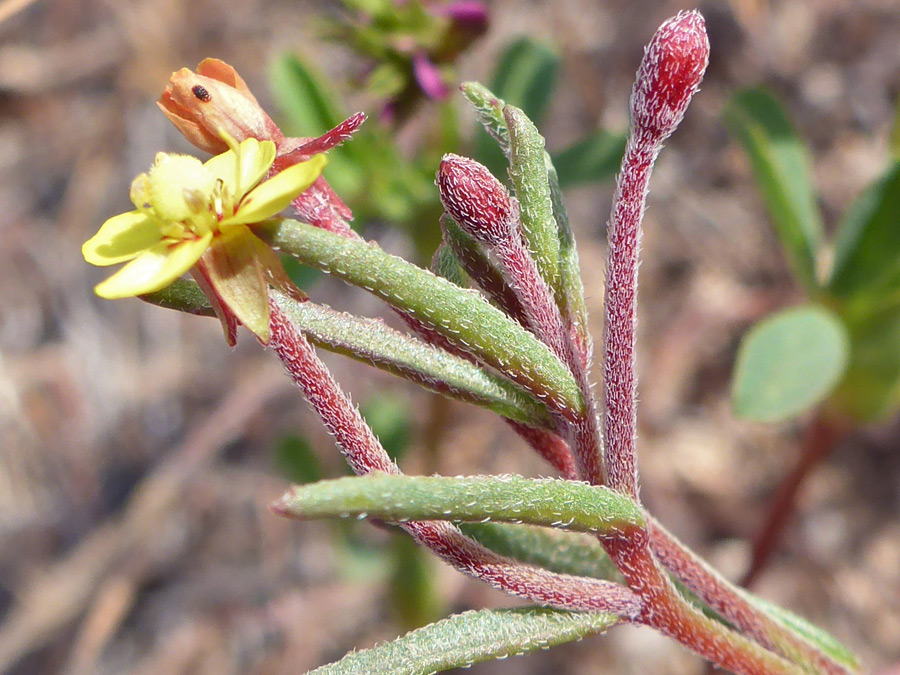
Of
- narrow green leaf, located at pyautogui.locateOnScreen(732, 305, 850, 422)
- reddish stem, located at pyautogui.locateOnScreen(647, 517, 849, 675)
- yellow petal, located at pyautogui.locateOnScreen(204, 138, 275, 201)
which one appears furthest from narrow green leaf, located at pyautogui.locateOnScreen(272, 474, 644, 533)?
narrow green leaf, located at pyautogui.locateOnScreen(732, 305, 850, 422)

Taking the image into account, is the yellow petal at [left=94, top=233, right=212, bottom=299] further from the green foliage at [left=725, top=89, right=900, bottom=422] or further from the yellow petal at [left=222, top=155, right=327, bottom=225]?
the green foliage at [left=725, top=89, right=900, bottom=422]

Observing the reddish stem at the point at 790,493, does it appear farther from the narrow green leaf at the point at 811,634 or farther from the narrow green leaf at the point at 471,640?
the narrow green leaf at the point at 471,640

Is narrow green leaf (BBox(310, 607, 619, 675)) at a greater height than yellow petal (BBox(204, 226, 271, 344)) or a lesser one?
lesser

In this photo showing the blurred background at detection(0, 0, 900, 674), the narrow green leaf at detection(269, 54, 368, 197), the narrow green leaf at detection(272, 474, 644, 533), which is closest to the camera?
the narrow green leaf at detection(272, 474, 644, 533)

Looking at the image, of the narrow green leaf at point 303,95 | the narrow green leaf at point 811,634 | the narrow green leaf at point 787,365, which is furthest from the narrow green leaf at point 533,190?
the narrow green leaf at point 303,95

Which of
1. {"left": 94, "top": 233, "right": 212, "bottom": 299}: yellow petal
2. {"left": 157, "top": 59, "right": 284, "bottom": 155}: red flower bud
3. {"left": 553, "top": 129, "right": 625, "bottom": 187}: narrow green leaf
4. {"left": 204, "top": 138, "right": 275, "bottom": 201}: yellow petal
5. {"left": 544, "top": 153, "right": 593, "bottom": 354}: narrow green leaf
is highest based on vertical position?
{"left": 157, "top": 59, "right": 284, "bottom": 155}: red flower bud

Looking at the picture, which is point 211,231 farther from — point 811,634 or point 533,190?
point 811,634
